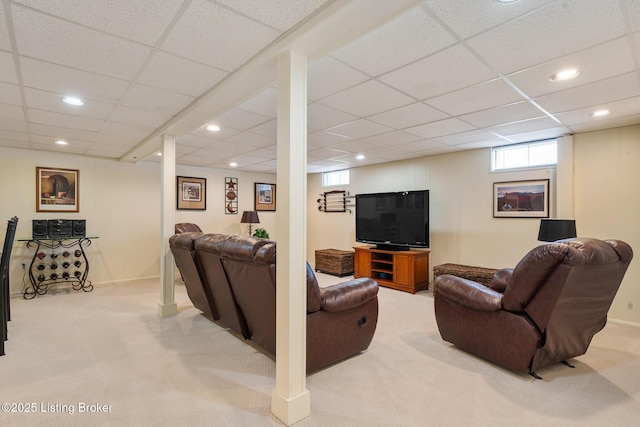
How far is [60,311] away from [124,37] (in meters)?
3.90

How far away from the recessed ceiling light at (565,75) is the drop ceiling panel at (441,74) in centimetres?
46

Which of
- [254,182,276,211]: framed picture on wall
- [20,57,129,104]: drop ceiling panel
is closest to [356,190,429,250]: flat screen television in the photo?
[254,182,276,211]: framed picture on wall

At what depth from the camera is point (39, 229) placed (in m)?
5.01

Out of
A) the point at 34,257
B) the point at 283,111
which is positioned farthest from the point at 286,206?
the point at 34,257

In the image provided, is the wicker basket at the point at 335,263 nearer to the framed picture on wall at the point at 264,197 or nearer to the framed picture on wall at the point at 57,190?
the framed picture on wall at the point at 264,197

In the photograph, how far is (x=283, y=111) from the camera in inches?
76.0

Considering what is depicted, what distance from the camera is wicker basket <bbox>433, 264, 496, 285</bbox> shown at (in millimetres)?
4371

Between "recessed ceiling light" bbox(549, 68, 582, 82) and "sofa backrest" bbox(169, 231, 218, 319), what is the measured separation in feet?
11.4

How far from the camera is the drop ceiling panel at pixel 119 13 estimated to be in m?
1.55

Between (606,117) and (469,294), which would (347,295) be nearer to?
(469,294)

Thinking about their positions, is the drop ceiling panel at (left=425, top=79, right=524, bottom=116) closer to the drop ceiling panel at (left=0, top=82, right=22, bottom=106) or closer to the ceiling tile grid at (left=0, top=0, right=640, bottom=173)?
the ceiling tile grid at (left=0, top=0, right=640, bottom=173)

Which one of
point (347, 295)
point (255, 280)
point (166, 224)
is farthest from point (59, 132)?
point (347, 295)

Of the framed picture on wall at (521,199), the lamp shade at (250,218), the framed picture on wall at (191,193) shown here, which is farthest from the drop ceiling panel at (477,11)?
the framed picture on wall at (191,193)

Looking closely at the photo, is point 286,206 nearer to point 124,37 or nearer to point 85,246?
point 124,37
